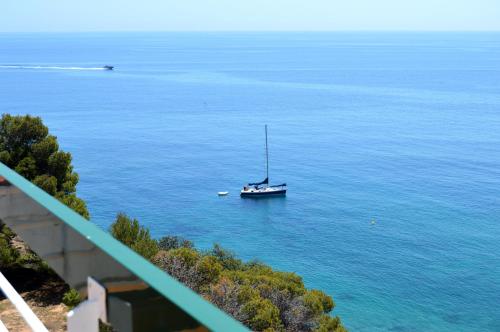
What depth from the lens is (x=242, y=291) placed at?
1280cm

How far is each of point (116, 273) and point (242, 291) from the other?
1220 centimetres

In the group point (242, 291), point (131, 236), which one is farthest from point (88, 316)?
point (242, 291)

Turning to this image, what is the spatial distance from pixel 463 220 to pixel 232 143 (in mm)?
21586

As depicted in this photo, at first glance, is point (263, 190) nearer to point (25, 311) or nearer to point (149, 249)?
point (149, 249)

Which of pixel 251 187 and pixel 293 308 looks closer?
pixel 293 308

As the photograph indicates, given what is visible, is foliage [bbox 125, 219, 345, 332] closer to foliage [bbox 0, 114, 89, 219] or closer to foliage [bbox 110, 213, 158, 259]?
foliage [bbox 110, 213, 158, 259]

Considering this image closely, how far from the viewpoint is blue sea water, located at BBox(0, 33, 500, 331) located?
28.3m

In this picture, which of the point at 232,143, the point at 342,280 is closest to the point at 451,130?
the point at 232,143

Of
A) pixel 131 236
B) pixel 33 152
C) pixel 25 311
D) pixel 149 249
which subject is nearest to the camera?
pixel 25 311

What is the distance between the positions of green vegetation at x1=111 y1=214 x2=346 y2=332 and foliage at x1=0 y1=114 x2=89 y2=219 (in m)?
1.54

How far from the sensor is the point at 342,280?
93.4 feet

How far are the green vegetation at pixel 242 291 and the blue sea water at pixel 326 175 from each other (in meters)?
9.67

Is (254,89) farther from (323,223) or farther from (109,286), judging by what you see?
(109,286)

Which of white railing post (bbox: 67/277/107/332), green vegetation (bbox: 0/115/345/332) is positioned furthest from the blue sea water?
white railing post (bbox: 67/277/107/332)
